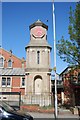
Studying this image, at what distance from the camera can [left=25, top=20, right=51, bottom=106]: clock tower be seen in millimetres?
40031

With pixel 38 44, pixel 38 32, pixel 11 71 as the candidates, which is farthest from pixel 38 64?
pixel 11 71

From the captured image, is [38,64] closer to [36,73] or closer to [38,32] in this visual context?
[36,73]

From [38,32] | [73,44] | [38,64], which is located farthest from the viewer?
[38,32]

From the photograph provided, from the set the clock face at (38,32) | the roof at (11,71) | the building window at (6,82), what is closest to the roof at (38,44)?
the clock face at (38,32)

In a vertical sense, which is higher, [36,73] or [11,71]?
[11,71]

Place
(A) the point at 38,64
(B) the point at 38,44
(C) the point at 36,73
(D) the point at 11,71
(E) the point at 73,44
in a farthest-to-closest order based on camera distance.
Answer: (D) the point at 11,71 → (B) the point at 38,44 → (A) the point at 38,64 → (C) the point at 36,73 → (E) the point at 73,44

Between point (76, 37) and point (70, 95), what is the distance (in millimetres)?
17604

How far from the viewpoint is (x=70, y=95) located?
128 feet

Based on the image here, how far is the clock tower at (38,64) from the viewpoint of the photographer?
40031 millimetres

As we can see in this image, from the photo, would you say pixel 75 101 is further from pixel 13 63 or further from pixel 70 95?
pixel 13 63

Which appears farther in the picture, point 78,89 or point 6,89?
point 6,89

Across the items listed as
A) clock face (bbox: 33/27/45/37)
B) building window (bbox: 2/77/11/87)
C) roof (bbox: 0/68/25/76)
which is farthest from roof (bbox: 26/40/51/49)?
building window (bbox: 2/77/11/87)

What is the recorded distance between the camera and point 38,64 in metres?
41.6

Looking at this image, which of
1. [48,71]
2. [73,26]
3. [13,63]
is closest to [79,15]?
[73,26]
